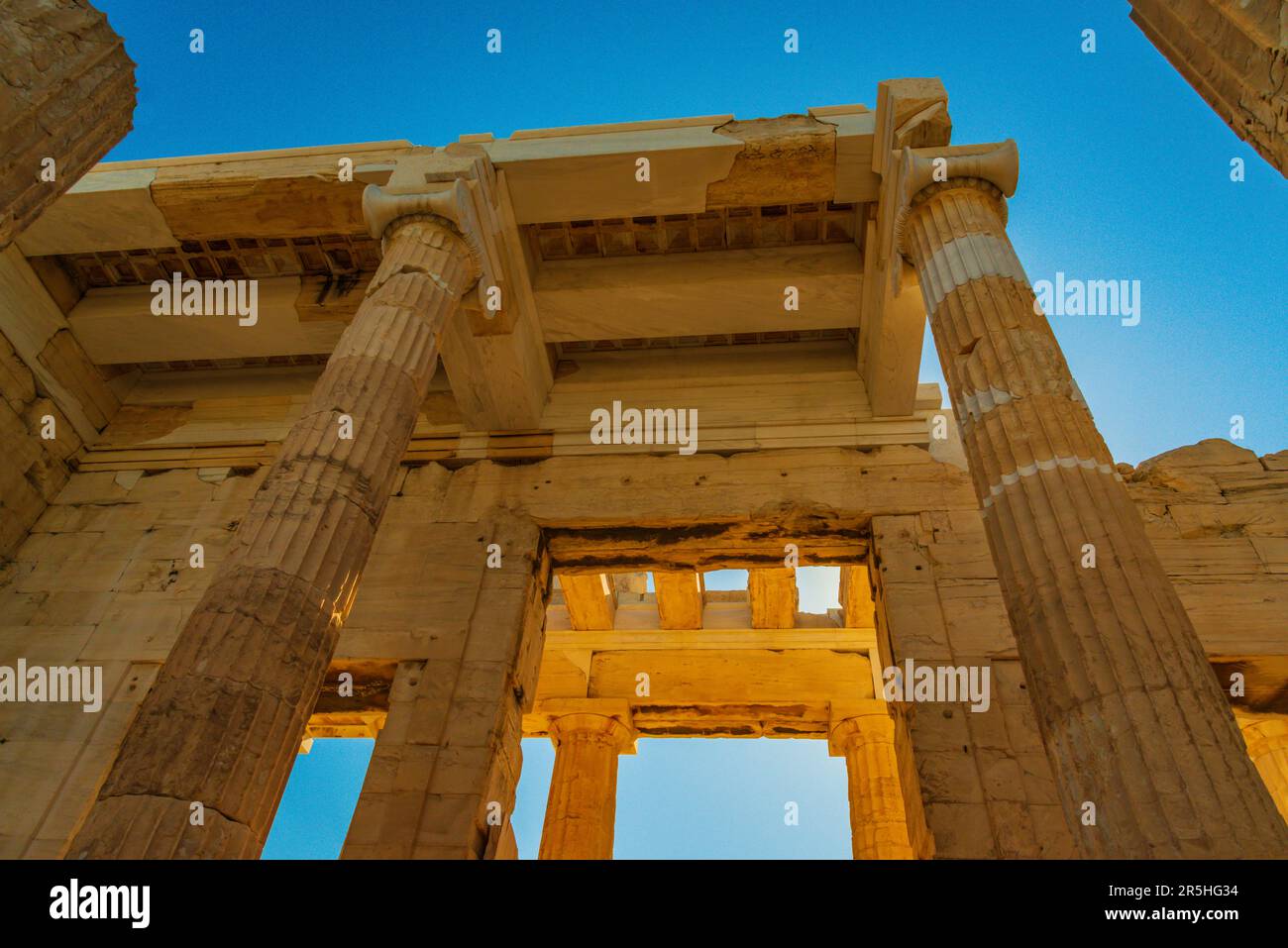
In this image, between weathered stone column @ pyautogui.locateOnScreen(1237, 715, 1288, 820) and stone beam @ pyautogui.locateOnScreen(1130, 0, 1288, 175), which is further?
weathered stone column @ pyautogui.locateOnScreen(1237, 715, 1288, 820)

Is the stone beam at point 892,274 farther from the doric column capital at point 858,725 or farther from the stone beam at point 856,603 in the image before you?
the doric column capital at point 858,725

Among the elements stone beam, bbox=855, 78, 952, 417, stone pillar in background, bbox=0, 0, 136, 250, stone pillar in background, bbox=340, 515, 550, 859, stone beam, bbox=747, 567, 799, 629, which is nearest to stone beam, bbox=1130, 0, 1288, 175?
stone beam, bbox=855, 78, 952, 417

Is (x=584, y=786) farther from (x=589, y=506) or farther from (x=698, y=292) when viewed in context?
(x=698, y=292)

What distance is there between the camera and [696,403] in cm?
1242

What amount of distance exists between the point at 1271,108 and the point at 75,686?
40.9 ft

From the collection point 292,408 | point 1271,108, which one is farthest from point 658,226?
point 1271,108

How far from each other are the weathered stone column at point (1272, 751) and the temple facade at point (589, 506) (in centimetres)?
5

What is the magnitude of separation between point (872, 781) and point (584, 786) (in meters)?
4.23

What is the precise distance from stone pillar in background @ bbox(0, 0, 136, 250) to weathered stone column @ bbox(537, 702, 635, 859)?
9776mm

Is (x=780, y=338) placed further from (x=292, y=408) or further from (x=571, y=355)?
(x=292, y=408)

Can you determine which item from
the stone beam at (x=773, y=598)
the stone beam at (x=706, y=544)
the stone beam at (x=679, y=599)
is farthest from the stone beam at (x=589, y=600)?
the stone beam at (x=706, y=544)

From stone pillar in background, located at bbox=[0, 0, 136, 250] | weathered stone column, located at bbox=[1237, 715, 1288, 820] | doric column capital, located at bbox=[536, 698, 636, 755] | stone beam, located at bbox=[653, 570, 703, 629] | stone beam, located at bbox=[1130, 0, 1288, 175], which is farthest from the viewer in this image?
stone beam, located at bbox=[653, 570, 703, 629]

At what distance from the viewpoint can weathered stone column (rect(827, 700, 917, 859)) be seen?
11.9 metres

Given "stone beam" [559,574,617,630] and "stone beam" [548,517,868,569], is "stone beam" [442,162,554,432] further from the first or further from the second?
"stone beam" [559,574,617,630]
